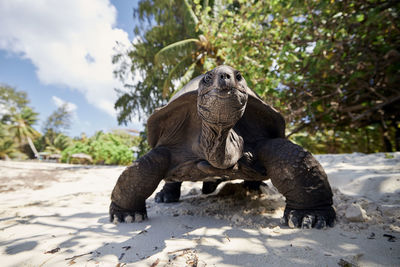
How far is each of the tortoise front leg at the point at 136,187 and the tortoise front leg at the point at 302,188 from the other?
1.02m

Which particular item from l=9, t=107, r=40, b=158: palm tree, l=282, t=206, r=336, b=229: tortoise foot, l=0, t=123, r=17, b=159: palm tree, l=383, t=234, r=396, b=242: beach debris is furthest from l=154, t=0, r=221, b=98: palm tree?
l=9, t=107, r=40, b=158: palm tree

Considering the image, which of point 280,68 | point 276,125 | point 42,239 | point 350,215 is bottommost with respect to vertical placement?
point 42,239

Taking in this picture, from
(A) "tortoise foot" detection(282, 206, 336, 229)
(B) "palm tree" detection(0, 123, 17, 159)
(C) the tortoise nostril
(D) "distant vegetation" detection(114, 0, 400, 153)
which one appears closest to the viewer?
(C) the tortoise nostril

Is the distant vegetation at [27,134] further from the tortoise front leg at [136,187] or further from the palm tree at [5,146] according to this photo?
the tortoise front leg at [136,187]

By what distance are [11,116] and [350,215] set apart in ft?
138

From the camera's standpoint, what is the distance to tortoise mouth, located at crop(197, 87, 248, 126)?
114cm

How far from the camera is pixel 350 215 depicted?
5.14 feet

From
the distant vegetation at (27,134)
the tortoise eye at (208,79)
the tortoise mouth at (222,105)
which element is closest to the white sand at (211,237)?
the tortoise mouth at (222,105)

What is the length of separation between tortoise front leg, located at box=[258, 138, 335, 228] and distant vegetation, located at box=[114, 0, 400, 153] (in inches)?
93.1

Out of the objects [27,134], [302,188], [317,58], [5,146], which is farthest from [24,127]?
[302,188]

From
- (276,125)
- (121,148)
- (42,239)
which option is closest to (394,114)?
(276,125)

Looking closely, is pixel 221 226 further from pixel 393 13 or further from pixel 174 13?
pixel 174 13

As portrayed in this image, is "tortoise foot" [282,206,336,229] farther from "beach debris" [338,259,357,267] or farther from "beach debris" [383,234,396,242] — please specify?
"beach debris" [338,259,357,267]

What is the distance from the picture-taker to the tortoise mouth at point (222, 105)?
3.74 ft
